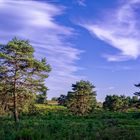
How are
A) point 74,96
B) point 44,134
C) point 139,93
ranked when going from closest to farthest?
1. point 44,134
2. point 139,93
3. point 74,96

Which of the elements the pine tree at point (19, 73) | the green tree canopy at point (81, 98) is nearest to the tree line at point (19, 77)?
the pine tree at point (19, 73)

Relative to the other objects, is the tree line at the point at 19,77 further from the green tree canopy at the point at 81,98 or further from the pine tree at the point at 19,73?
the green tree canopy at the point at 81,98

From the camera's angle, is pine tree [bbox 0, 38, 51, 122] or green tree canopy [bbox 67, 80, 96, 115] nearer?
pine tree [bbox 0, 38, 51, 122]

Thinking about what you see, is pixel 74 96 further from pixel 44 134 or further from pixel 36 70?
pixel 44 134

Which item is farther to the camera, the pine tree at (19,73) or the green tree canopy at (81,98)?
the green tree canopy at (81,98)

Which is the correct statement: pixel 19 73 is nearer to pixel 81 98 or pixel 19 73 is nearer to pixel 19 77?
pixel 19 77

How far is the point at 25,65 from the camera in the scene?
157 feet

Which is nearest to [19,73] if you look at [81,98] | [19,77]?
[19,77]

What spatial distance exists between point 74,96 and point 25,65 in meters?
44.1

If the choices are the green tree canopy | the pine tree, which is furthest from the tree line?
the green tree canopy

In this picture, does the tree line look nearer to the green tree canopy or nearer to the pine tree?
the pine tree

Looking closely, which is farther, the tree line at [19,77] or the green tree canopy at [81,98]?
the green tree canopy at [81,98]

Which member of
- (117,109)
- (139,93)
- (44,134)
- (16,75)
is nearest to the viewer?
(44,134)

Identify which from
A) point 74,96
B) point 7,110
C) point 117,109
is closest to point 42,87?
point 7,110
